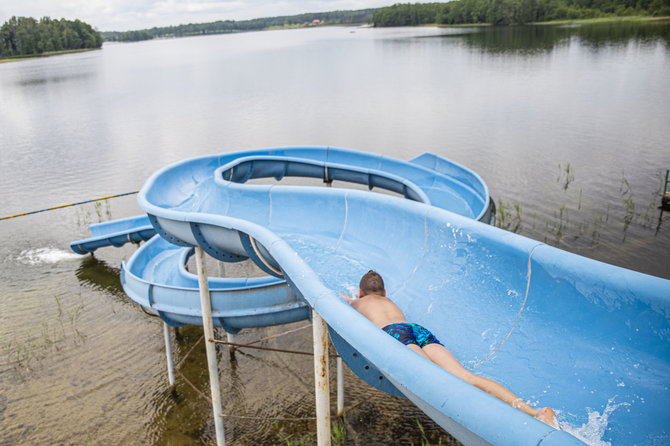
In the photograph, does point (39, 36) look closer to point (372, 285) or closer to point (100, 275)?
point (100, 275)

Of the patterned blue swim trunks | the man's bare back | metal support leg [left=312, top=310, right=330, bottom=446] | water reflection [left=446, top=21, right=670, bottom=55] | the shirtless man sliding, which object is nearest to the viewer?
the shirtless man sliding

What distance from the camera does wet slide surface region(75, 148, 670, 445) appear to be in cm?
305

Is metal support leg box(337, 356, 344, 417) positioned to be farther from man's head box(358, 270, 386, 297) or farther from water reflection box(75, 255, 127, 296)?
water reflection box(75, 255, 127, 296)

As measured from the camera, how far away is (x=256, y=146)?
2331 cm

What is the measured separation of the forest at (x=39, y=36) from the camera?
3214 inches

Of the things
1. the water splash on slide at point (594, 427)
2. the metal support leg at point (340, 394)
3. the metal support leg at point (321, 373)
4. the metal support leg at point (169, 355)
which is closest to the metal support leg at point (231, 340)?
the metal support leg at point (169, 355)

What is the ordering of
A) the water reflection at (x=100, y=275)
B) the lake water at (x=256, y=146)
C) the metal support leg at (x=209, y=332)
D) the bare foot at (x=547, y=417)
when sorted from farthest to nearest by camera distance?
the water reflection at (x=100, y=275), the lake water at (x=256, y=146), the metal support leg at (x=209, y=332), the bare foot at (x=547, y=417)

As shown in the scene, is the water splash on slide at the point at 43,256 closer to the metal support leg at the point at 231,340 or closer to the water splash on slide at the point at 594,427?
the metal support leg at the point at 231,340

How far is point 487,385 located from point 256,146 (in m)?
21.1

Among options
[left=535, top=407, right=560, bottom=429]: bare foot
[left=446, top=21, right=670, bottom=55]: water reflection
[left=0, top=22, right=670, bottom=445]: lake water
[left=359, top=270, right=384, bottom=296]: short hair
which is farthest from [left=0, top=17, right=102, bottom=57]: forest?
[left=535, top=407, right=560, bottom=429]: bare foot

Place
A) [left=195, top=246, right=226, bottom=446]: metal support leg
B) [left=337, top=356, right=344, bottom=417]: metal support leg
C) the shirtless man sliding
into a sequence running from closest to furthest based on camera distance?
1. the shirtless man sliding
2. [left=195, top=246, right=226, bottom=446]: metal support leg
3. [left=337, top=356, right=344, bottom=417]: metal support leg

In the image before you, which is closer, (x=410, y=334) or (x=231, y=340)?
(x=410, y=334)

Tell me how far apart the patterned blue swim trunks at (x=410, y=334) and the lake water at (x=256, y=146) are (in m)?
1.40

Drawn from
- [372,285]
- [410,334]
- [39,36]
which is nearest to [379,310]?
[372,285]
